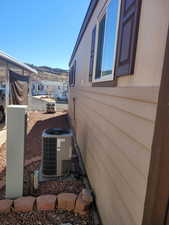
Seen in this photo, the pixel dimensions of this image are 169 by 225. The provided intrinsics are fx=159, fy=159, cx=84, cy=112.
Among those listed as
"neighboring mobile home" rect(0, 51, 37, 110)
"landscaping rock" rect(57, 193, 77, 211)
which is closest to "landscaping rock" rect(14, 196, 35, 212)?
"landscaping rock" rect(57, 193, 77, 211)

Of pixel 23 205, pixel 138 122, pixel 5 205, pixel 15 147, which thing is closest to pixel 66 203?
pixel 23 205

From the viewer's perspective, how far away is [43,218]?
199cm

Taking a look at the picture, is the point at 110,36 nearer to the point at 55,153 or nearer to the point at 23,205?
the point at 55,153

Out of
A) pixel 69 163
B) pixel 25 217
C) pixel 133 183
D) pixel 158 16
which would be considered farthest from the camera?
pixel 69 163

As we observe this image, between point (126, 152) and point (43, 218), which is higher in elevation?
point (126, 152)

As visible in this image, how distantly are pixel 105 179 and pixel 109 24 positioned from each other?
192 cm

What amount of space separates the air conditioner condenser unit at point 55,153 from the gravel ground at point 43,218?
2.54 feet

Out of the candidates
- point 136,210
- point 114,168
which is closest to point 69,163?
point 114,168

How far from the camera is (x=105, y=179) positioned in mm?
1799

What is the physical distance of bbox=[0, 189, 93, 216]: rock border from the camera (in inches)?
81.6

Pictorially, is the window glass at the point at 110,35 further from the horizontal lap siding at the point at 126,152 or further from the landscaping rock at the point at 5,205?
the landscaping rock at the point at 5,205

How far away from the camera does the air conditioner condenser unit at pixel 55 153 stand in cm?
271

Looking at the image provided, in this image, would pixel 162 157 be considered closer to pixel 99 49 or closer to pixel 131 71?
pixel 131 71

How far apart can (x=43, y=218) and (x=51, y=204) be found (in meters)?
0.18
